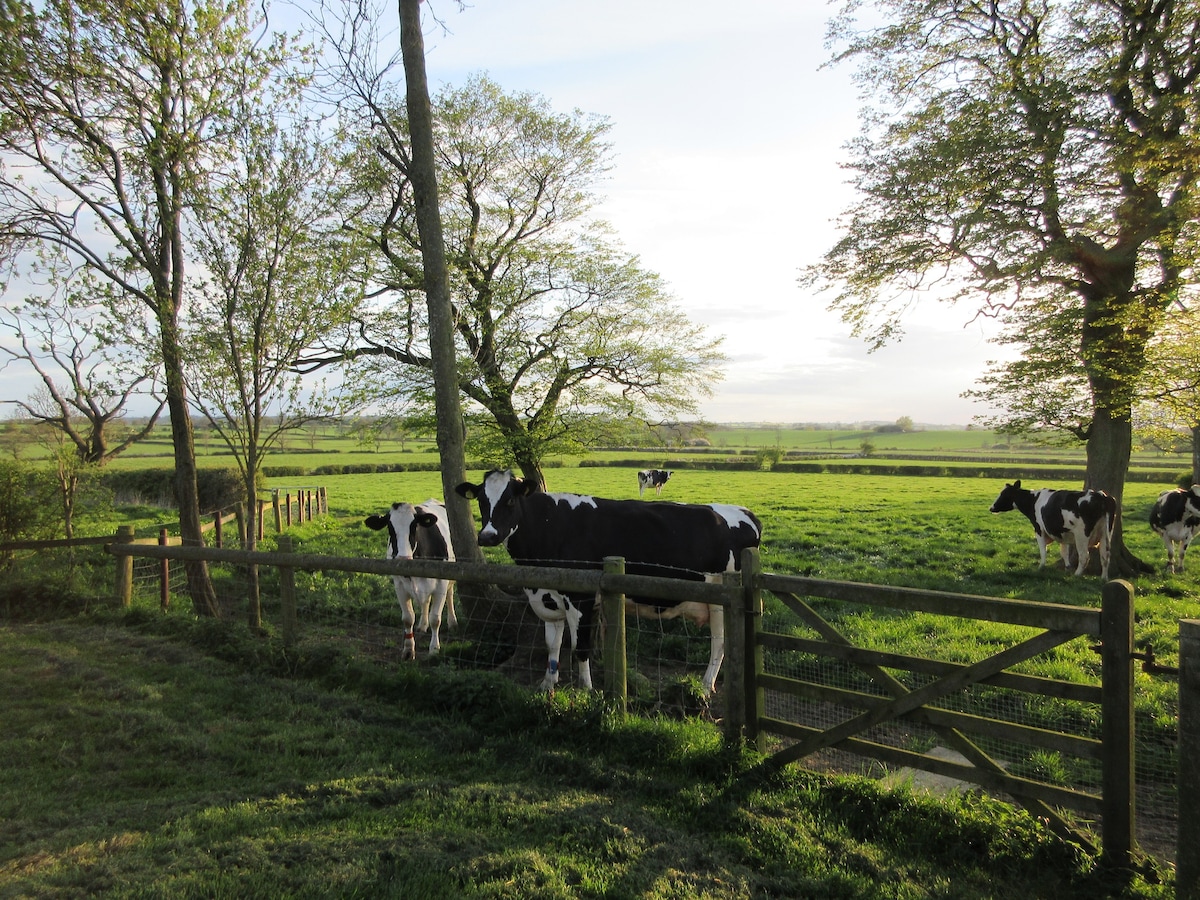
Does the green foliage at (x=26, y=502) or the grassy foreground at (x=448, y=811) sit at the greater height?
the green foliage at (x=26, y=502)

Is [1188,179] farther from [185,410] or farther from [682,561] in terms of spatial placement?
[185,410]

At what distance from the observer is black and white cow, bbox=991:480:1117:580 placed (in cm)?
1320

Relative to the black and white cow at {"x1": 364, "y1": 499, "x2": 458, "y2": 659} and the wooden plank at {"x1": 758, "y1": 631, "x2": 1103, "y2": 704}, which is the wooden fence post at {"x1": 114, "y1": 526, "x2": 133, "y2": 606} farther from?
the wooden plank at {"x1": 758, "y1": 631, "x2": 1103, "y2": 704}

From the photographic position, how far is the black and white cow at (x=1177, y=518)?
548 inches


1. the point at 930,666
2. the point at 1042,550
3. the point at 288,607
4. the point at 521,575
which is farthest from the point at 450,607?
the point at 1042,550

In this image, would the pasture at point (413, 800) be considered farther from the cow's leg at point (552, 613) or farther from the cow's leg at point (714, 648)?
the cow's leg at point (714, 648)

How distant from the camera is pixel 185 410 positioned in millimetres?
10094

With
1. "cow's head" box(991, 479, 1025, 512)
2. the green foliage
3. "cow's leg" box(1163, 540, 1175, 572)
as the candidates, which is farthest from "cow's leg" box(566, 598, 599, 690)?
"cow's head" box(991, 479, 1025, 512)

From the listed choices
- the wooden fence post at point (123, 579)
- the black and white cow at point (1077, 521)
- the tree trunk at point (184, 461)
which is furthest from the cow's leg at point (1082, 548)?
the wooden fence post at point (123, 579)

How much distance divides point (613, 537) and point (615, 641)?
2126mm

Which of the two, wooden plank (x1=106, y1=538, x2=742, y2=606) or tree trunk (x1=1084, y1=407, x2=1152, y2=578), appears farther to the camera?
tree trunk (x1=1084, y1=407, x2=1152, y2=578)

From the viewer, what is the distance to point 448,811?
4.02 metres

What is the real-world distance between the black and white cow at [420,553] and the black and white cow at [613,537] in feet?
5.37

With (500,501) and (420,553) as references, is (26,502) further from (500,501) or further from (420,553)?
(500,501)
